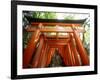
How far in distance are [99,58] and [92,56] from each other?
0.10 m

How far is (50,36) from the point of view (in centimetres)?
203

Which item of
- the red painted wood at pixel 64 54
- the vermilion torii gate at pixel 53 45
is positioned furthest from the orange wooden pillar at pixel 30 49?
the red painted wood at pixel 64 54

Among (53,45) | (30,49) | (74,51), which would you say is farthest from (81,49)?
(30,49)

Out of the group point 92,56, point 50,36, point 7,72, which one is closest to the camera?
point 7,72

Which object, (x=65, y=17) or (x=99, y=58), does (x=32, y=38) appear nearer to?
(x=65, y=17)

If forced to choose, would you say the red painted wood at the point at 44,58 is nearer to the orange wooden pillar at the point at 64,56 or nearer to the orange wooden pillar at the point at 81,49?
the orange wooden pillar at the point at 64,56

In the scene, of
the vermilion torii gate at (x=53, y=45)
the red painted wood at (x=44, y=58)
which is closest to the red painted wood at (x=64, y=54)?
the vermilion torii gate at (x=53, y=45)

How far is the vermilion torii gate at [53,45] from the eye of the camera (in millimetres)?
1980

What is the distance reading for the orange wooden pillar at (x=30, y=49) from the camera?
1949 mm

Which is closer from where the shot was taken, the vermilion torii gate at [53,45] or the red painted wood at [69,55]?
the vermilion torii gate at [53,45]

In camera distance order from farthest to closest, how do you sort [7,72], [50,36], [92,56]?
[92,56] < [50,36] < [7,72]

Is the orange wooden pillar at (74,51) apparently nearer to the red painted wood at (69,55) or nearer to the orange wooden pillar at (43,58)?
the red painted wood at (69,55)

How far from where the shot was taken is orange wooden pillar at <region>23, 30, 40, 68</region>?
1.95 metres

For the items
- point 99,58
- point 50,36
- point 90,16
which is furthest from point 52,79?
point 90,16
